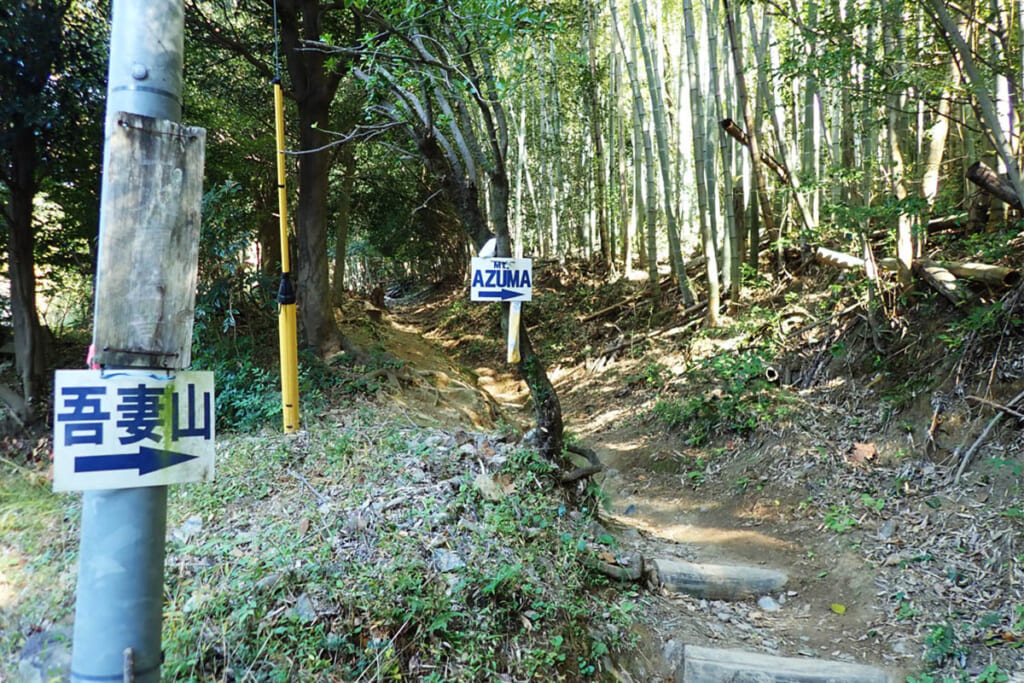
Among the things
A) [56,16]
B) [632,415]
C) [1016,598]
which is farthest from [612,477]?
[56,16]

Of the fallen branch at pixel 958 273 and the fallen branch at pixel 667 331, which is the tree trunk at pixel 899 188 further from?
the fallen branch at pixel 667 331

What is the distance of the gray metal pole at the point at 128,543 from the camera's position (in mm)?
1422

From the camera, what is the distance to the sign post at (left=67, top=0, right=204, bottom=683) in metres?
1.42

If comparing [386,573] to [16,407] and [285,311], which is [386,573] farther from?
[16,407]

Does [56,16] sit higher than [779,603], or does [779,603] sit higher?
[56,16]

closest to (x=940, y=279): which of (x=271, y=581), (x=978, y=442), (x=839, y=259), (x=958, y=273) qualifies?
(x=958, y=273)

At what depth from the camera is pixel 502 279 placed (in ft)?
12.9

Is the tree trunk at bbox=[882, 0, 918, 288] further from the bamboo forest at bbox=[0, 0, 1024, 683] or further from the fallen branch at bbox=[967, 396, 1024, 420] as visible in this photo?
the fallen branch at bbox=[967, 396, 1024, 420]

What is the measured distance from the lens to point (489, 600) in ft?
10.2

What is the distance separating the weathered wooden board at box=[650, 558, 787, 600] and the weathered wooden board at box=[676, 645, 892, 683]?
79cm

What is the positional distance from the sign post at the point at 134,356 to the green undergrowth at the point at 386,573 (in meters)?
1.12

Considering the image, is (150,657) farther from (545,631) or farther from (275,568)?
(545,631)

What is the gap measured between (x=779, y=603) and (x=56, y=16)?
7972 millimetres

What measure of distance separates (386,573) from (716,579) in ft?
8.10
